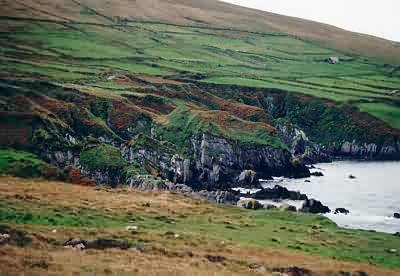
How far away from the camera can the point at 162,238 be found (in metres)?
45.9

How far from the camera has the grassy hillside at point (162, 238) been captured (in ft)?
119

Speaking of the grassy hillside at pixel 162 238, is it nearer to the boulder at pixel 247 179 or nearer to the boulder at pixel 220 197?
the boulder at pixel 220 197

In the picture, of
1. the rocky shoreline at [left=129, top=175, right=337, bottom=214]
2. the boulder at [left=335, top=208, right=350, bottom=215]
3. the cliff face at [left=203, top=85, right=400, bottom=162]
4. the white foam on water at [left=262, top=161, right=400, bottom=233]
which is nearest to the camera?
the rocky shoreline at [left=129, top=175, right=337, bottom=214]

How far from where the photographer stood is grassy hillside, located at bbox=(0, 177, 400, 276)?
36375mm

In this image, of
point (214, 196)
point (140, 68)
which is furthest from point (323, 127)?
point (214, 196)

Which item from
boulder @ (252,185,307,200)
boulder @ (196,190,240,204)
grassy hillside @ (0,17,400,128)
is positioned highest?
grassy hillside @ (0,17,400,128)

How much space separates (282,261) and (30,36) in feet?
485

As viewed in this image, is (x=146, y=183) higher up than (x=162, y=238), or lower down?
lower down

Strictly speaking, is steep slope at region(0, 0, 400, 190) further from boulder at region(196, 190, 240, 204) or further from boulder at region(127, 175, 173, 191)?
boulder at region(196, 190, 240, 204)

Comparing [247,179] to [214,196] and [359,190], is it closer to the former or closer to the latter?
[214,196]

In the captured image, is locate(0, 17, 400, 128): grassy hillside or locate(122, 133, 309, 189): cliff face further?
locate(0, 17, 400, 128): grassy hillside

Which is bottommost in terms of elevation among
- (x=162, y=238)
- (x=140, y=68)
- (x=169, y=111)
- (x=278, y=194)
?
(x=278, y=194)

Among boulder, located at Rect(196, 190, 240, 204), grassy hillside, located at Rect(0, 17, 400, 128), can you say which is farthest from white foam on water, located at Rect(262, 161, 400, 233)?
grassy hillside, located at Rect(0, 17, 400, 128)

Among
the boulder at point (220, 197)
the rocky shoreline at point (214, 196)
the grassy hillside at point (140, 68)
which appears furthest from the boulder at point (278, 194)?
the grassy hillside at point (140, 68)
